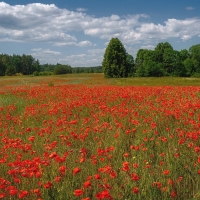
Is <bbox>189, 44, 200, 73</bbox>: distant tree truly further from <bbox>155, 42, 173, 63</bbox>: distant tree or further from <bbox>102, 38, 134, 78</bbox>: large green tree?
<bbox>102, 38, 134, 78</bbox>: large green tree

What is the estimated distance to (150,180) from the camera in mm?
3398

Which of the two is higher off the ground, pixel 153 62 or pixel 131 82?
pixel 153 62

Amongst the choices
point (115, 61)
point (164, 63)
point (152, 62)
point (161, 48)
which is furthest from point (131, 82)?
point (161, 48)

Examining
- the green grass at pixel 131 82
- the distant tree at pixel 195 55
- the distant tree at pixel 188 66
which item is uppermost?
the distant tree at pixel 195 55

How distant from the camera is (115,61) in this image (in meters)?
56.3

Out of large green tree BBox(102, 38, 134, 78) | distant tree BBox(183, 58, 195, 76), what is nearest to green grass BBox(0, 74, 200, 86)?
large green tree BBox(102, 38, 134, 78)

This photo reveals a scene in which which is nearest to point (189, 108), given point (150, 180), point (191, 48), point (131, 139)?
point (131, 139)

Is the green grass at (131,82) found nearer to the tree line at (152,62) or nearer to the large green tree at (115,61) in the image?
the large green tree at (115,61)

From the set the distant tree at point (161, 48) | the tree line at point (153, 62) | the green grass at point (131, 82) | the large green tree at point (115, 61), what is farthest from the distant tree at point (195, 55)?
the green grass at point (131, 82)

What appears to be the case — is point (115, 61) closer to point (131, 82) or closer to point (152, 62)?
point (152, 62)

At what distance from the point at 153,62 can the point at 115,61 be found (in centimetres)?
1642

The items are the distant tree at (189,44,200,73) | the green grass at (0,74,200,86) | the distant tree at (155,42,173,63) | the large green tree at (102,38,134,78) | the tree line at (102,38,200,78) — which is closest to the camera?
the green grass at (0,74,200,86)

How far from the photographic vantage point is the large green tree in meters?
56.0

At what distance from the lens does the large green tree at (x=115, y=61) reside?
184 ft
